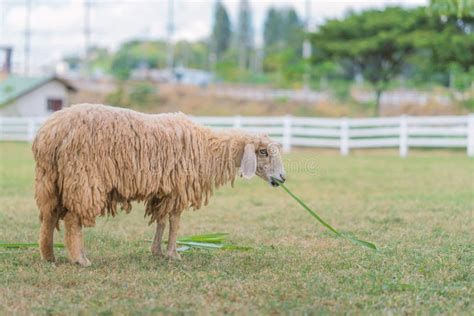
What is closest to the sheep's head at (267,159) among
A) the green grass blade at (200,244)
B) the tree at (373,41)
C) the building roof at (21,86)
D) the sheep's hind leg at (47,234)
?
the green grass blade at (200,244)

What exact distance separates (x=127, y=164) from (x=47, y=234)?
0.93 m

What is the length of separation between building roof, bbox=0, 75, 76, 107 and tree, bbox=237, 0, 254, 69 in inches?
1151

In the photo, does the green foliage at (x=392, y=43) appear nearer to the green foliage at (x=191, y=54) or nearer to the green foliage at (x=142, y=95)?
the green foliage at (x=142, y=95)

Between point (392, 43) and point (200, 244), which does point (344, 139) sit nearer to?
point (392, 43)

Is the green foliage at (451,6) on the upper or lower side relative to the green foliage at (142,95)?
upper

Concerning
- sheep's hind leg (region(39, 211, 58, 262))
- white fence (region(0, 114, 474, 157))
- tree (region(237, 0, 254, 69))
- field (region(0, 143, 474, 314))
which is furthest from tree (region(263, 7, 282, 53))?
sheep's hind leg (region(39, 211, 58, 262))

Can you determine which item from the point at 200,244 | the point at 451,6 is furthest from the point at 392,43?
the point at 200,244

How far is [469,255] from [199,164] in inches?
106

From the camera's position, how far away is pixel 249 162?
22.2ft

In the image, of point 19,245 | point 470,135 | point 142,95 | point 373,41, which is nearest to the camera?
point 19,245

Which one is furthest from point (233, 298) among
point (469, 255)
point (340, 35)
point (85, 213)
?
point (340, 35)

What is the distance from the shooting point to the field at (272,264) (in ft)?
16.2

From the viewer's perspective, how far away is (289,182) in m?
14.4

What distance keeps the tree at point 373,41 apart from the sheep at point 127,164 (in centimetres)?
2663
